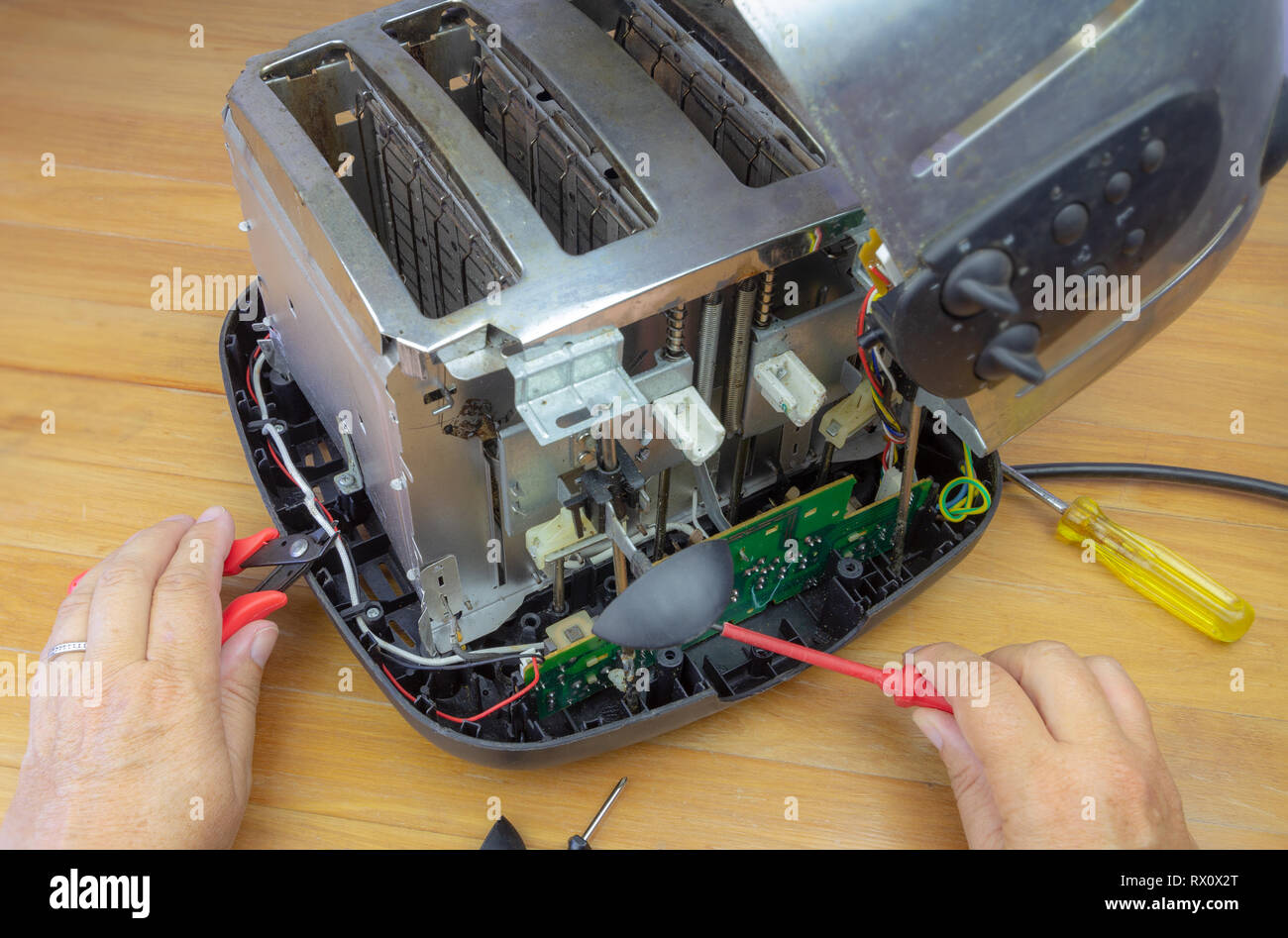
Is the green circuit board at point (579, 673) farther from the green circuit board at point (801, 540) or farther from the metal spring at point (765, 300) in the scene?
the metal spring at point (765, 300)

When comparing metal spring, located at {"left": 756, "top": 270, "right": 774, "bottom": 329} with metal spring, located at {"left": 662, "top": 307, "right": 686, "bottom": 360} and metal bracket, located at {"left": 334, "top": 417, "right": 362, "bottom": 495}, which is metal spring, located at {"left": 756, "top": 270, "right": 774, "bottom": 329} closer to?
metal spring, located at {"left": 662, "top": 307, "right": 686, "bottom": 360}

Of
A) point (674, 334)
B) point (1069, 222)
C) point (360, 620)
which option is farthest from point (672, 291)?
point (360, 620)

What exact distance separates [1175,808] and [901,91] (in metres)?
0.54

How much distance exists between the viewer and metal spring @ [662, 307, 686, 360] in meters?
0.78

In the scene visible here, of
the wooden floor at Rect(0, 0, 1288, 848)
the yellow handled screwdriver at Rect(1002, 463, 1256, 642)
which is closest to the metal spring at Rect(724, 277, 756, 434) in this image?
the wooden floor at Rect(0, 0, 1288, 848)

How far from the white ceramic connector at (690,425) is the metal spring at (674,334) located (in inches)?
1.3

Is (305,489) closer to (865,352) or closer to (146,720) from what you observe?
(146,720)

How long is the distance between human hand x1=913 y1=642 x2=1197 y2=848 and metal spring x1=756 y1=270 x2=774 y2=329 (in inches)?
11.2

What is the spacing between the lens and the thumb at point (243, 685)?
32.9 inches

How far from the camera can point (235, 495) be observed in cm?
107

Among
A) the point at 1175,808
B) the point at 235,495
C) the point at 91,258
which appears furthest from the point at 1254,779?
the point at 91,258

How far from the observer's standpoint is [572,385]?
736 millimetres

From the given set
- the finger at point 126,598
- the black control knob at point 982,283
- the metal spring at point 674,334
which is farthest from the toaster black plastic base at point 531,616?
the black control knob at point 982,283

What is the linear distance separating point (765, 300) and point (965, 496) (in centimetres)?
31
